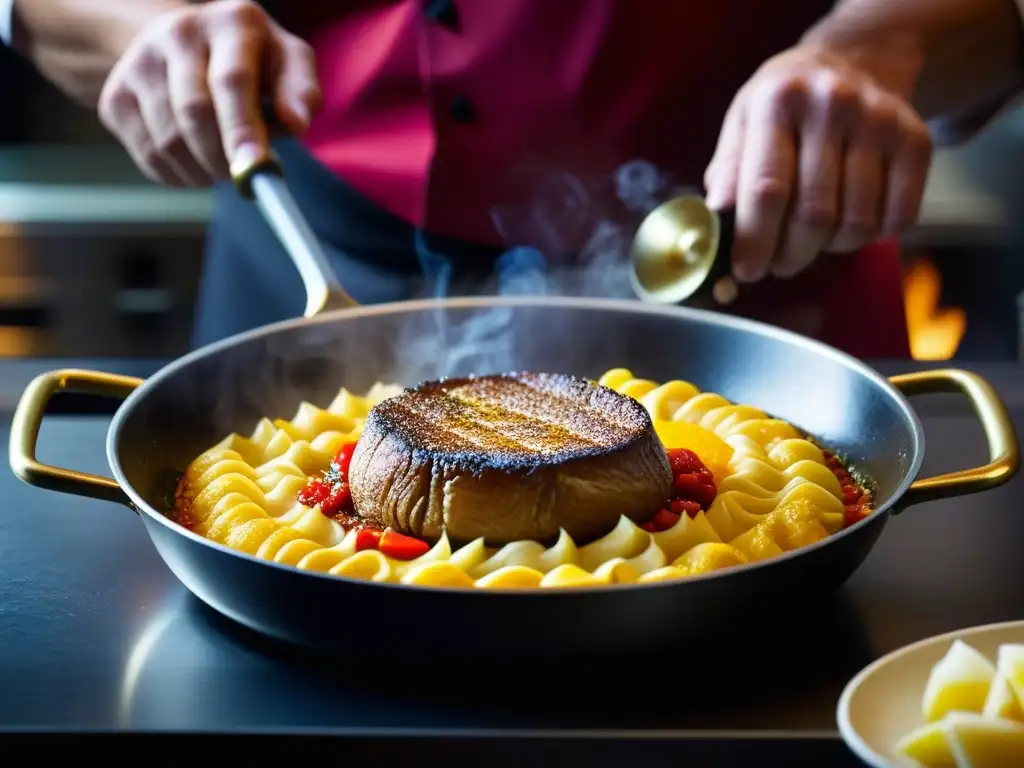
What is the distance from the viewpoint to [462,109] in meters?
3.17

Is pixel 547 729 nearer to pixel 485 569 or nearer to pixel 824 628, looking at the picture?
pixel 485 569

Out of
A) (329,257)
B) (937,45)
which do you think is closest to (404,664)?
(329,257)

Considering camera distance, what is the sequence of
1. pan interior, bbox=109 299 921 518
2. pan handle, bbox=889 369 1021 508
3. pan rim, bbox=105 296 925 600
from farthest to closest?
pan interior, bbox=109 299 921 518 < pan handle, bbox=889 369 1021 508 < pan rim, bbox=105 296 925 600

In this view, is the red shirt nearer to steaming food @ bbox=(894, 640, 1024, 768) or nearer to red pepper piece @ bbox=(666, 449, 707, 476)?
red pepper piece @ bbox=(666, 449, 707, 476)

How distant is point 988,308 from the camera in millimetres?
5590

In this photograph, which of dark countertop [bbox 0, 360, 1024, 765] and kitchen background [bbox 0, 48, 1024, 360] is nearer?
dark countertop [bbox 0, 360, 1024, 765]

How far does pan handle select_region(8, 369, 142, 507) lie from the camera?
5.96 feet

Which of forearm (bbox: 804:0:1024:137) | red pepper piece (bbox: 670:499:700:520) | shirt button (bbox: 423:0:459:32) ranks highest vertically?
forearm (bbox: 804:0:1024:137)

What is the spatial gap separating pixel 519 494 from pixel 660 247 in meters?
1.01

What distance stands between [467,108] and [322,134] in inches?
17.0

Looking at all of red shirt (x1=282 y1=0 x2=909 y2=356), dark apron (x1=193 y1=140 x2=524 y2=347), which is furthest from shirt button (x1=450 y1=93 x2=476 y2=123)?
dark apron (x1=193 y1=140 x2=524 y2=347)

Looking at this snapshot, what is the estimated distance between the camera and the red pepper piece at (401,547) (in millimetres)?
1852

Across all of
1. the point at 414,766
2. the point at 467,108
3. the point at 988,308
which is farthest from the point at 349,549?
the point at 988,308

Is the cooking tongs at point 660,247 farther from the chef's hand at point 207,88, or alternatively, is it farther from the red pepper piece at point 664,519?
the red pepper piece at point 664,519
